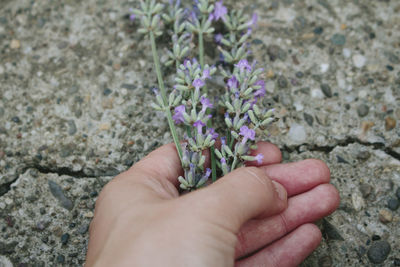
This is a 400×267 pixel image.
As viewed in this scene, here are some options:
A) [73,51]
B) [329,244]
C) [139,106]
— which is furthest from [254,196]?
[73,51]

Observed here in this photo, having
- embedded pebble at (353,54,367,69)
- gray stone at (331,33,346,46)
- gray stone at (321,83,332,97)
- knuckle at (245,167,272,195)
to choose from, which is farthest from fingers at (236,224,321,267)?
gray stone at (331,33,346,46)

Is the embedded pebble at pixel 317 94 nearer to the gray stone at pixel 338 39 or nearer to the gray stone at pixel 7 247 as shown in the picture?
the gray stone at pixel 338 39

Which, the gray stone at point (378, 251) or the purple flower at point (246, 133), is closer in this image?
the purple flower at point (246, 133)

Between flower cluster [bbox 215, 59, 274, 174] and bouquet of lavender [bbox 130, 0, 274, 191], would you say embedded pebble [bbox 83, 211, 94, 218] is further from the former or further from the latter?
flower cluster [bbox 215, 59, 274, 174]

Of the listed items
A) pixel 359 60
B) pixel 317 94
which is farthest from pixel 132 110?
pixel 359 60

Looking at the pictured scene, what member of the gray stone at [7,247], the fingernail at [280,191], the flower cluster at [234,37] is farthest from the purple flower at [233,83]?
the gray stone at [7,247]

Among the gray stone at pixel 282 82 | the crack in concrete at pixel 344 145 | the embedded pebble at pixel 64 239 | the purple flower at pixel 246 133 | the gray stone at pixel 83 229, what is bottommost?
the embedded pebble at pixel 64 239

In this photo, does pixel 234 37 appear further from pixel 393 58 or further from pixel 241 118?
pixel 393 58
